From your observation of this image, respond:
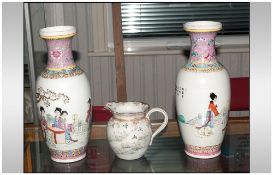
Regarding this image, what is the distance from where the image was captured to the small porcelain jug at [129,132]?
1150 millimetres

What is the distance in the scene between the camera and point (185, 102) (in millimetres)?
1173

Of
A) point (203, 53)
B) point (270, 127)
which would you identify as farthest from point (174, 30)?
point (270, 127)

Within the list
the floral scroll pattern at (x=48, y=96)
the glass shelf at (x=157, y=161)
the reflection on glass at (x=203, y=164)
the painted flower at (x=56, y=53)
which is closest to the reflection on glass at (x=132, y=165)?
the glass shelf at (x=157, y=161)

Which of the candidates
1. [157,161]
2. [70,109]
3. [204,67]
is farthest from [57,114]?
[204,67]

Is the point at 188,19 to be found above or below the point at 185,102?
above

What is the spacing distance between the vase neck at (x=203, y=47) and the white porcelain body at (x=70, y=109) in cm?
29

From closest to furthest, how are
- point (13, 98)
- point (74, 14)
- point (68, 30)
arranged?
point (13, 98) < point (68, 30) < point (74, 14)

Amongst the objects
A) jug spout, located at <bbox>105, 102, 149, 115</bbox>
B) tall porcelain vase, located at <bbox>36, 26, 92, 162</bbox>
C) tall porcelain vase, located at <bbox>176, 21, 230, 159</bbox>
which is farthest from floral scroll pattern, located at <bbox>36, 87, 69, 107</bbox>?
tall porcelain vase, located at <bbox>176, 21, 230, 159</bbox>

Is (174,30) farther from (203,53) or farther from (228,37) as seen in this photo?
(203,53)

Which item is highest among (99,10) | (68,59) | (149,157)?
(99,10)

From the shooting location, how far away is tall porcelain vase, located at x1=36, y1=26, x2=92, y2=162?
1128 mm

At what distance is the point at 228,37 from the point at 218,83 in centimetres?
169

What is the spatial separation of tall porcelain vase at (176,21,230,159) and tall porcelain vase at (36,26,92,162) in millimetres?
252

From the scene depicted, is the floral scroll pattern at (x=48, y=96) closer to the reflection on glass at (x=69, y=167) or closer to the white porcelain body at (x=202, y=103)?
the reflection on glass at (x=69, y=167)
